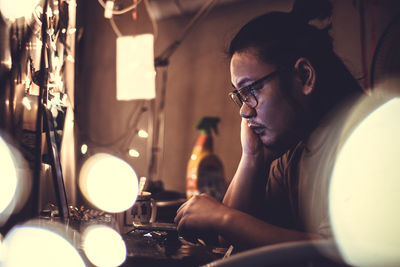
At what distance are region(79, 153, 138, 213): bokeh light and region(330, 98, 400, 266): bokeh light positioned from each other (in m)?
0.65

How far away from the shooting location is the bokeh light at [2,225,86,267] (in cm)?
80

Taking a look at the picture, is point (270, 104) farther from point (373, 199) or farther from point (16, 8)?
point (16, 8)

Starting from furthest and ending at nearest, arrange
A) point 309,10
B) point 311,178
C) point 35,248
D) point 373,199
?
point 309,10
point 311,178
point 35,248
point 373,199

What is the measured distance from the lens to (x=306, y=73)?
3.34ft

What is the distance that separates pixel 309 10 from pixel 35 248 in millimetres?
1144

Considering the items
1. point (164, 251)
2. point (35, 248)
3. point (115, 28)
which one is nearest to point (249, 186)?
→ point (164, 251)

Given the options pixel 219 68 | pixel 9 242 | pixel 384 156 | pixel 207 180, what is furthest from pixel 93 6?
pixel 384 156

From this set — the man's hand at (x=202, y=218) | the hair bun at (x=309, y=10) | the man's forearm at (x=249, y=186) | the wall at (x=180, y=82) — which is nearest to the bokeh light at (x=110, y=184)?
the man's hand at (x=202, y=218)

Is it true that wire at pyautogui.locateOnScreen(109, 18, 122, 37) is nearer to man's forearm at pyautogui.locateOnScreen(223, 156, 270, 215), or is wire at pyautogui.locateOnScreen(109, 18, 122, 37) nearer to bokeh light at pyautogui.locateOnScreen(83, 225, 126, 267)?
man's forearm at pyautogui.locateOnScreen(223, 156, 270, 215)

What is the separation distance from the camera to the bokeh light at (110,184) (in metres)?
1.07

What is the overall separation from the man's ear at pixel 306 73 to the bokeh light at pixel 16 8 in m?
0.86

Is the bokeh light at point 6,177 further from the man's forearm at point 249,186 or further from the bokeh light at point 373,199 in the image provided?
the bokeh light at point 373,199

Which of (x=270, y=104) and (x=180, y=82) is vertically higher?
(x=180, y=82)

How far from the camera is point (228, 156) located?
8.04 ft
